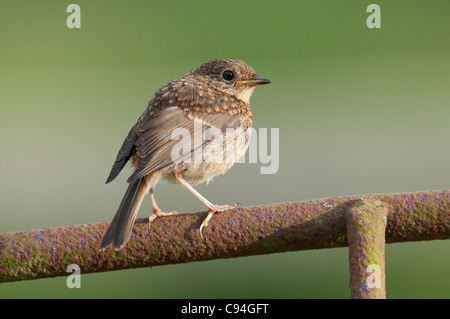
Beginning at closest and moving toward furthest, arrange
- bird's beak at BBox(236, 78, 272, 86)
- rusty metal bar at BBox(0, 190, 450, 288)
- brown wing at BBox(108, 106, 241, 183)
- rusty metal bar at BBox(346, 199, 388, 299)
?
rusty metal bar at BBox(346, 199, 388, 299), rusty metal bar at BBox(0, 190, 450, 288), brown wing at BBox(108, 106, 241, 183), bird's beak at BBox(236, 78, 272, 86)

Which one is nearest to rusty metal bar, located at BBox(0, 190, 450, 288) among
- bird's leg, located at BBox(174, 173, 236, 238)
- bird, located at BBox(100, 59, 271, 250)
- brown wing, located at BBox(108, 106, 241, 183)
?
bird's leg, located at BBox(174, 173, 236, 238)

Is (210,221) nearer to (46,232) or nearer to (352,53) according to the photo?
(46,232)

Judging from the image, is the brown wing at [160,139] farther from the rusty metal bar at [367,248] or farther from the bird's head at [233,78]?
the rusty metal bar at [367,248]

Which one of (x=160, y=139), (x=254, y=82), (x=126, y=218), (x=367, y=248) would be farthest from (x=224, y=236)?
(x=254, y=82)

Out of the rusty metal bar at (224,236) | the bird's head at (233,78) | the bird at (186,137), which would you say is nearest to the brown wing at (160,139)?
the bird at (186,137)

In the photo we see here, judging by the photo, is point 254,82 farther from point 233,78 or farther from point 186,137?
point 186,137

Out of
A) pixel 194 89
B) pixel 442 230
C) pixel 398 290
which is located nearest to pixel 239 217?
pixel 442 230

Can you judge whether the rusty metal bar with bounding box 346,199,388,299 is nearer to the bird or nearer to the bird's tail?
the bird's tail
